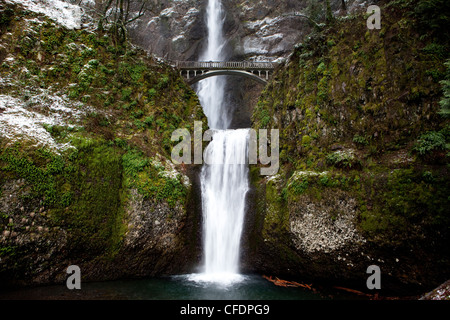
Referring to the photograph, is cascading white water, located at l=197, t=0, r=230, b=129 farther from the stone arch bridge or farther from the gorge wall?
the gorge wall

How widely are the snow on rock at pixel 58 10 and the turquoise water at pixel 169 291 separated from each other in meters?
13.6

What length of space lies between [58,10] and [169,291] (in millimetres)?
16407

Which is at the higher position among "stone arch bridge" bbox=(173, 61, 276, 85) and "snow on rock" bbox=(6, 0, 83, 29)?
"stone arch bridge" bbox=(173, 61, 276, 85)

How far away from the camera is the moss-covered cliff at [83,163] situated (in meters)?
8.66

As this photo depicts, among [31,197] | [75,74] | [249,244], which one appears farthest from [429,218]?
[75,74]

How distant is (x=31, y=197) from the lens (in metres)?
8.62

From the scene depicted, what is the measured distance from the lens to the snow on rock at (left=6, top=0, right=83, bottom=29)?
13.3 metres

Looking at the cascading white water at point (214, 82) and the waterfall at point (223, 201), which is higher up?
the cascading white water at point (214, 82)

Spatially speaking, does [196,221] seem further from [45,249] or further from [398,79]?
[398,79]

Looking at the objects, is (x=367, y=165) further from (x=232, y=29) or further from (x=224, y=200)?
(x=232, y=29)

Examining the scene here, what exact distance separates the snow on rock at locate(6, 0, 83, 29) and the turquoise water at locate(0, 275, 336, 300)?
13.6m

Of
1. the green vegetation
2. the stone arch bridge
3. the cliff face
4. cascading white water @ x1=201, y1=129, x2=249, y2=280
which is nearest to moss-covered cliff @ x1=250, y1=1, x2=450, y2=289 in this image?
the green vegetation

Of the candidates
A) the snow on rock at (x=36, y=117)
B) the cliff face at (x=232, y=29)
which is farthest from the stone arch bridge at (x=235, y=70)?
the snow on rock at (x=36, y=117)

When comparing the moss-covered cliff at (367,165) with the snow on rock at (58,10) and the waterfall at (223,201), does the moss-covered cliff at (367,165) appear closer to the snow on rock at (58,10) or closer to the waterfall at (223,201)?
the waterfall at (223,201)
